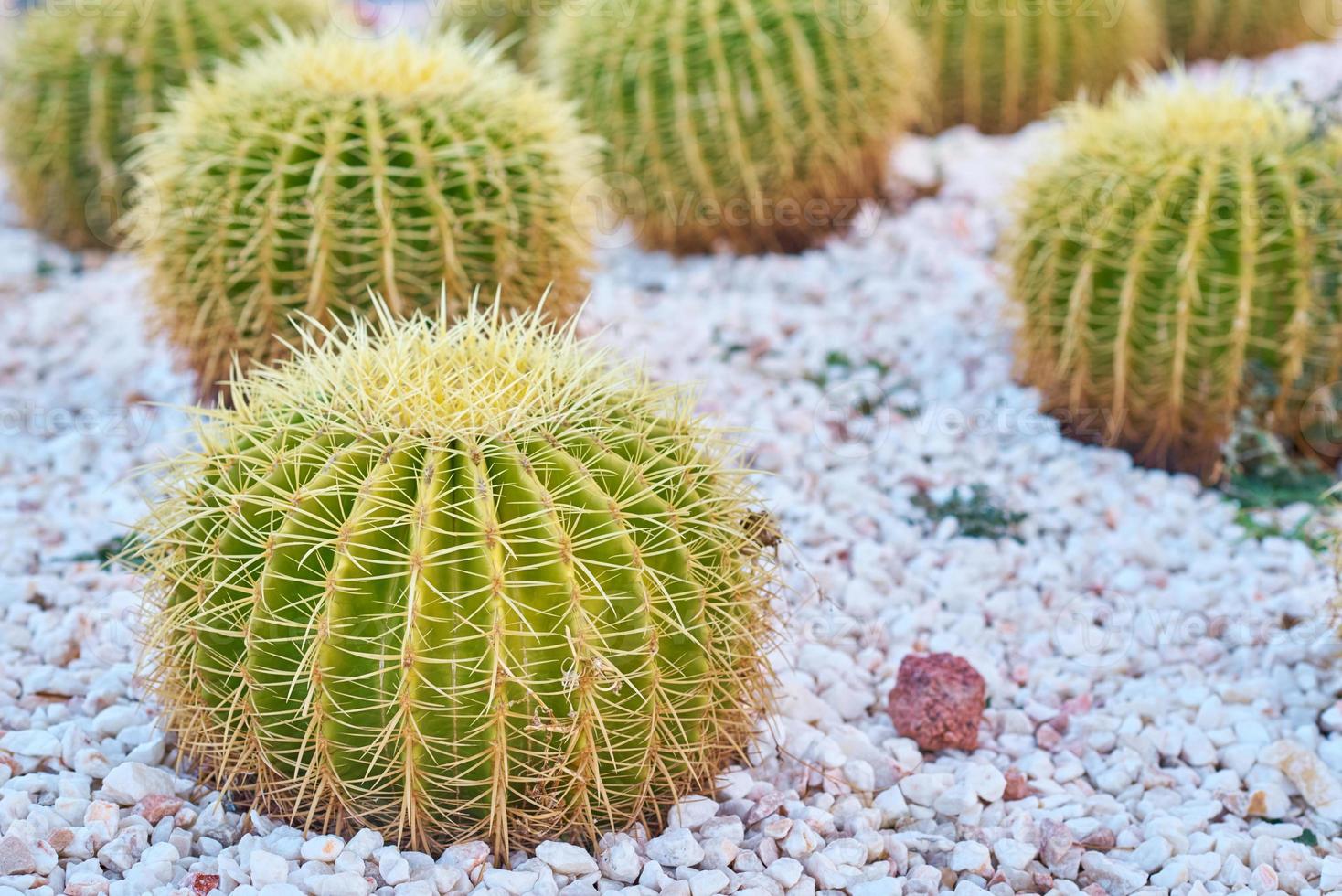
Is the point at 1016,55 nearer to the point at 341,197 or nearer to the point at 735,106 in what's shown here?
the point at 735,106

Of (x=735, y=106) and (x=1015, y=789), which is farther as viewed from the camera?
(x=735, y=106)

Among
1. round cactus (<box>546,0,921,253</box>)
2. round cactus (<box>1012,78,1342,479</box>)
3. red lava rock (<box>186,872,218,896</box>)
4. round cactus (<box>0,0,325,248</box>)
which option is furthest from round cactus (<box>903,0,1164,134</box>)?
red lava rock (<box>186,872,218,896</box>)

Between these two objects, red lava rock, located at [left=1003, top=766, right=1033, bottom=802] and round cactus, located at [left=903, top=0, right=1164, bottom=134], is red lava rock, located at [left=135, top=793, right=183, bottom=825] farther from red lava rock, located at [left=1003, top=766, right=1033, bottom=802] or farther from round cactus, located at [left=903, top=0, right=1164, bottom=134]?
round cactus, located at [left=903, top=0, right=1164, bottom=134]

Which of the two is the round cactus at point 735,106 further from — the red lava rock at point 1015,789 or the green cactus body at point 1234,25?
the green cactus body at point 1234,25

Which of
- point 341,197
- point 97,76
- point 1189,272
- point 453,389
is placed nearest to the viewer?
point 453,389

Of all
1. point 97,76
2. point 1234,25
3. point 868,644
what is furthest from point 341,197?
point 1234,25

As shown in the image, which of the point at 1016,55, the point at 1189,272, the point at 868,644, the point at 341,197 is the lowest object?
the point at 868,644
